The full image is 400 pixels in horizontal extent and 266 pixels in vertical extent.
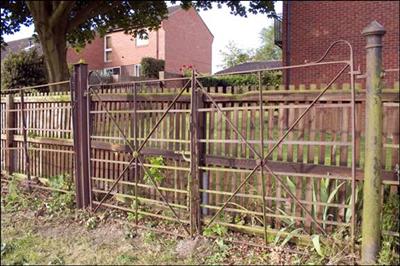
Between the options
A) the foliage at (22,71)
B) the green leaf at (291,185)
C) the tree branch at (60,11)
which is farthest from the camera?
the foliage at (22,71)

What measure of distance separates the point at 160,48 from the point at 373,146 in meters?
32.2

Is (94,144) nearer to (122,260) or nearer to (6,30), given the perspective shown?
(122,260)

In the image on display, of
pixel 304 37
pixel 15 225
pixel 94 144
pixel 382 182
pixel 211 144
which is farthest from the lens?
pixel 304 37

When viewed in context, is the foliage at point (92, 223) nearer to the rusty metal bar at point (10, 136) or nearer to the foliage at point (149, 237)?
the foliage at point (149, 237)

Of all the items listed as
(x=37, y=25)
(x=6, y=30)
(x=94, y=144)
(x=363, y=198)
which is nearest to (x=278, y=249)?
(x=363, y=198)

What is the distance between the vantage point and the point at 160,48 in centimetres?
3478

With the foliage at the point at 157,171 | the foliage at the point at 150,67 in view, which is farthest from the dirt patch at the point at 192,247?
the foliage at the point at 150,67

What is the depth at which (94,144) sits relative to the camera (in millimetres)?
6020

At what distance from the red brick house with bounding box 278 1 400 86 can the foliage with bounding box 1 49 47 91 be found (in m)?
11.1

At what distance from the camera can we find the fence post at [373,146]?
3609 mm

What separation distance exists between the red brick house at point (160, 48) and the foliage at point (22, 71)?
1482cm

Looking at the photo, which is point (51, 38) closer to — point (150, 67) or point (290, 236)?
point (290, 236)

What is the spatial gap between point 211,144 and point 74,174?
2.49 m

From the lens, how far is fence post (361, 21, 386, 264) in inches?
142
